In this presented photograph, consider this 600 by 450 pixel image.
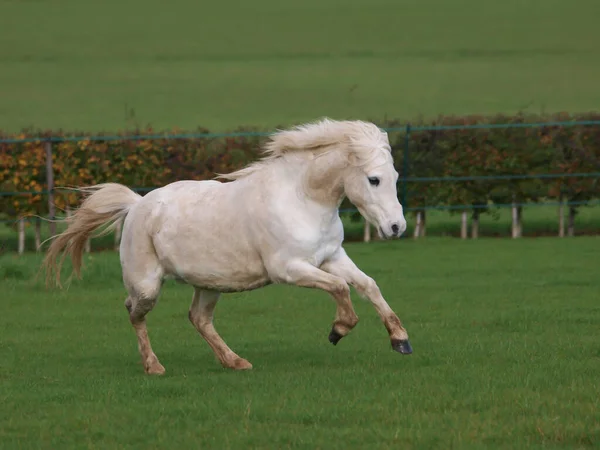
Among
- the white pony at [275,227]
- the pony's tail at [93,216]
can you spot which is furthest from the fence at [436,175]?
the white pony at [275,227]

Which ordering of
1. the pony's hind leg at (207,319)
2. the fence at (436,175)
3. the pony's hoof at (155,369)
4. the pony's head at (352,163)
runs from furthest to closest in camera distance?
the fence at (436,175) → the pony's hind leg at (207,319) → the pony's hoof at (155,369) → the pony's head at (352,163)

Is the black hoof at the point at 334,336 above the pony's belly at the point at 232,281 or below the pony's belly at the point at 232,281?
below

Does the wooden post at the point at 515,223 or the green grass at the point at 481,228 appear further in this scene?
the green grass at the point at 481,228

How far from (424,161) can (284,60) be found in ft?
90.2

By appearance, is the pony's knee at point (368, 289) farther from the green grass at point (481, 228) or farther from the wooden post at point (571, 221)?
the wooden post at point (571, 221)

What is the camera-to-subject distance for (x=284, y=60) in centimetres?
4703

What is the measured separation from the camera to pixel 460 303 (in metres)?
12.3

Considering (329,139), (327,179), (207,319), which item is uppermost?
(329,139)

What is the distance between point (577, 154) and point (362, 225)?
12.9 ft

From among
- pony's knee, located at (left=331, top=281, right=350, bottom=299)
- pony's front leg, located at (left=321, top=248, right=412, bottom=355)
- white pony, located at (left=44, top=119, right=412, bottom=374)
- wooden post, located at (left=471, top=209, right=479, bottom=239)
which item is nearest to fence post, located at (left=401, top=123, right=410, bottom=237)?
wooden post, located at (left=471, top=209, right=479, bottom=239)

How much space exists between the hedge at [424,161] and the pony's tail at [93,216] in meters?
9.81

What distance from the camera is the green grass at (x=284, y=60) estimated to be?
40.2m

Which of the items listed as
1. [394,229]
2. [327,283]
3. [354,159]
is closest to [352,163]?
[354,159]

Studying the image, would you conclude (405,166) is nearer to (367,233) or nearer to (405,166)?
(405,166)
